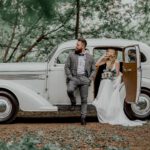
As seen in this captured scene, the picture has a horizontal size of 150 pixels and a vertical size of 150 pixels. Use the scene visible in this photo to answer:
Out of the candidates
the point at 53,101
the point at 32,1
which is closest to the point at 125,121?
the point at 53,101

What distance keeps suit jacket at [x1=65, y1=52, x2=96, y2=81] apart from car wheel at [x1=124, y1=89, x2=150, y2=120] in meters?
1.29

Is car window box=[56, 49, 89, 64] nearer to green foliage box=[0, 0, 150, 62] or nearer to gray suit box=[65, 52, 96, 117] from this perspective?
gray suit box=[65, 52, 96, 117]

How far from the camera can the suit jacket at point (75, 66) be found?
37.4ft

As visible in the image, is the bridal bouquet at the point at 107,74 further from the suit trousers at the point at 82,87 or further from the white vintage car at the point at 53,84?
the suit trousers at the point at 82,87

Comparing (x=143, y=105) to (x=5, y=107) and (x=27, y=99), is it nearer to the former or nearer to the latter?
(x=27, y=99)

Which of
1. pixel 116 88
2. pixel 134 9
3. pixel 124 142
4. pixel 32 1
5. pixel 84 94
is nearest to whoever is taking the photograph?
pixel 32 1

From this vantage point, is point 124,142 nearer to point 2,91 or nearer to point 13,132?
point 13,132

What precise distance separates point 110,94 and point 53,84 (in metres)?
1.14

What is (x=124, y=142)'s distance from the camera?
28.2 ft

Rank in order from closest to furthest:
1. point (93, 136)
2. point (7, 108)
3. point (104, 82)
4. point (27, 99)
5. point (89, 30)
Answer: point (93, 136), point (7, 108), point (104, 82), point (27, 99), point (89, 30)

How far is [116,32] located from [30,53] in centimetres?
273

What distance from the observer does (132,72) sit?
1166 cm

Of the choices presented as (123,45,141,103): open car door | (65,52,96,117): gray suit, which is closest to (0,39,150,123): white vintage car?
(123,45,141,103): open car door

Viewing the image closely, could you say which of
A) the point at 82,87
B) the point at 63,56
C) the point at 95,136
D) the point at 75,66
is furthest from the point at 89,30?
the point at 95,136
